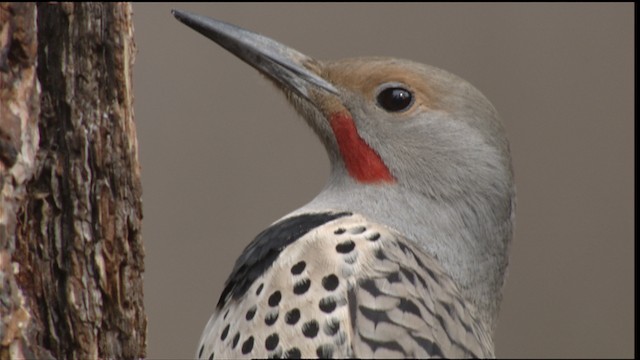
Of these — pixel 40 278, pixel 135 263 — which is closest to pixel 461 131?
pixel 135 263

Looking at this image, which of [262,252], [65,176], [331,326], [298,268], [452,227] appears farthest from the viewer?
[452,227]

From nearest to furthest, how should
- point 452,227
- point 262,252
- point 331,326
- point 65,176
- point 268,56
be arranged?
point 65,176, point 331,326, point 262,252, point 452,227, point 268,56

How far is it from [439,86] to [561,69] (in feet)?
6.24

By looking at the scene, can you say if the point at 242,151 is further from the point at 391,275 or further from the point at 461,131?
the point at 391,275

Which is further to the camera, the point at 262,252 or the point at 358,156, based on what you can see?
the point at 358,156

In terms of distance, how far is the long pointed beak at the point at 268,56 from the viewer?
3.04 meters

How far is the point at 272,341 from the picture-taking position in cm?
260

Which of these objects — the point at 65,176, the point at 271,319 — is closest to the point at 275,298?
the point at 271,319

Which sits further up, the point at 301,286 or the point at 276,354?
the point at 301,286

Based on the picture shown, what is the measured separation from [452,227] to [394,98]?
39cm

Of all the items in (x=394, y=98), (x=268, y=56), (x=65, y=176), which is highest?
(x=268, y=56)

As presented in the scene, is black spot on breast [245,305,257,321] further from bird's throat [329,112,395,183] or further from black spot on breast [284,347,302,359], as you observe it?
bird's throat [329,112,395,183]

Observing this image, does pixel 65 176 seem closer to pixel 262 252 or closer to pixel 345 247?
pixel 262 252

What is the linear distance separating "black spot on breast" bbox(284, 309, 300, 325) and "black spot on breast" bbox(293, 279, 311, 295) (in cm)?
5
